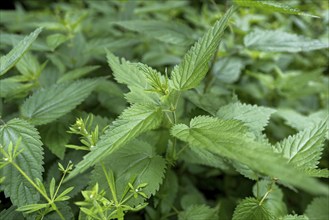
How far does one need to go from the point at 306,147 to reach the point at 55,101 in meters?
0.88

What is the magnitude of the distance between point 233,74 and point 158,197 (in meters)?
0.87

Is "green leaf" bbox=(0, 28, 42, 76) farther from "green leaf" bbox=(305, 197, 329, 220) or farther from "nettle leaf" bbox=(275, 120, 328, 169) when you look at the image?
"green leaf" bbox=(305, 197, 329, 220)

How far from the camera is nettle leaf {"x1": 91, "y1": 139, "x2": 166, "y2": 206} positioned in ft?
3.16

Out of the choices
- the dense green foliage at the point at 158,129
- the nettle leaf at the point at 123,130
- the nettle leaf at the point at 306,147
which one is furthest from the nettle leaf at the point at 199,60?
the nettle leaf at the point at 306,147

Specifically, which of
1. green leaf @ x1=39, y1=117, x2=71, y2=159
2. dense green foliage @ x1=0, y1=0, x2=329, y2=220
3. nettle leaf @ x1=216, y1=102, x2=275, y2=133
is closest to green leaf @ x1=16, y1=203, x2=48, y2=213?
dense green foliage @ x1=0, y1=0, x2=329, y2=220

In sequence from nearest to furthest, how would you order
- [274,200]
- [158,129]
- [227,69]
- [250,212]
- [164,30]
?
[250,212] → [274,200] → [158,129] → [164,30] → [227,69]

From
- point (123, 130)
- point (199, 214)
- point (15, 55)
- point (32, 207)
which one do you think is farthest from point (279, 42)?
point (32, 207)

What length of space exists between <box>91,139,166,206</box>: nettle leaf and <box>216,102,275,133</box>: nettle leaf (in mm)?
277

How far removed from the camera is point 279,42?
1.54 m

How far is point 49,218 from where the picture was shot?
106 cm

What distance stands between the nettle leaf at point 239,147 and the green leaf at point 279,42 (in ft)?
2.45

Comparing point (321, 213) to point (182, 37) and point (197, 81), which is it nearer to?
point (197, 81)

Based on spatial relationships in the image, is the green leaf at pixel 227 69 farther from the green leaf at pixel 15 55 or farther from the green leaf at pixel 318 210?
the green leaf at pixel 15 55

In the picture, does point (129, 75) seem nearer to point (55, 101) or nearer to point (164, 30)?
point (55, 101)
